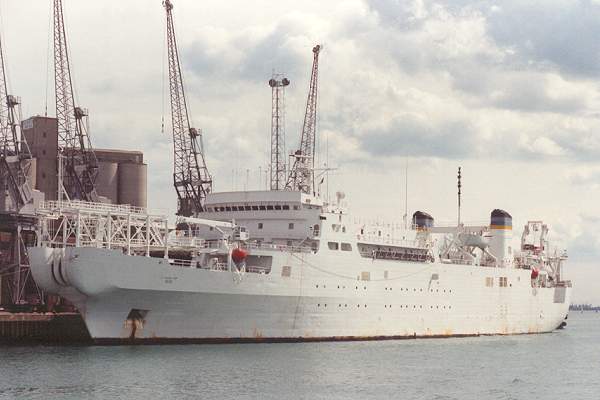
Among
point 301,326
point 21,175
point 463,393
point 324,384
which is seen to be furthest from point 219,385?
point 21,175

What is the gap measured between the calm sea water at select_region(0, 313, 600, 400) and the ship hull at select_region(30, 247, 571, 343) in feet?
3.04

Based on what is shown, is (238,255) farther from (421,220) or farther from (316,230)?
(421,220)

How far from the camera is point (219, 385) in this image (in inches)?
1334

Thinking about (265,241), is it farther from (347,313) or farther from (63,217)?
(63,217)

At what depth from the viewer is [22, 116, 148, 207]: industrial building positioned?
71.8 meters

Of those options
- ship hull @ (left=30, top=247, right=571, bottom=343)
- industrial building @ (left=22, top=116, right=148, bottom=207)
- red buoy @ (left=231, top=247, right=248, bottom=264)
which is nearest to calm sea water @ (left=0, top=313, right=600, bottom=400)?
ship hull @ (left=30, top=247, right=571, bottom=343)

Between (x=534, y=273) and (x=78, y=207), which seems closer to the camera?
(x=78, y=207)

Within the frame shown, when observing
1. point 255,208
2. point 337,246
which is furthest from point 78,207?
point 337,246

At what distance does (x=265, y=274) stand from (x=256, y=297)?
117 cm

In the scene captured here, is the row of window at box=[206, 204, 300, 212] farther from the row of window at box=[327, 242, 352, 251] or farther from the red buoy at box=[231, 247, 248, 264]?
the red buoy at box=[231, 247, 248, 264]

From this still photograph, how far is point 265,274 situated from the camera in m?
44.2

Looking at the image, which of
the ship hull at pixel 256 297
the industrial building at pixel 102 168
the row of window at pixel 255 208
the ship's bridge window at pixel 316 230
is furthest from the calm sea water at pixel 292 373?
the industrial building at pixel 102 168

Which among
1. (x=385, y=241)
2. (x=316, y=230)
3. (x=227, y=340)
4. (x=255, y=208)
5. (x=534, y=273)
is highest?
(x=255, y=208)

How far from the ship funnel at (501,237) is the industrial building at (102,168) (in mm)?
29580
